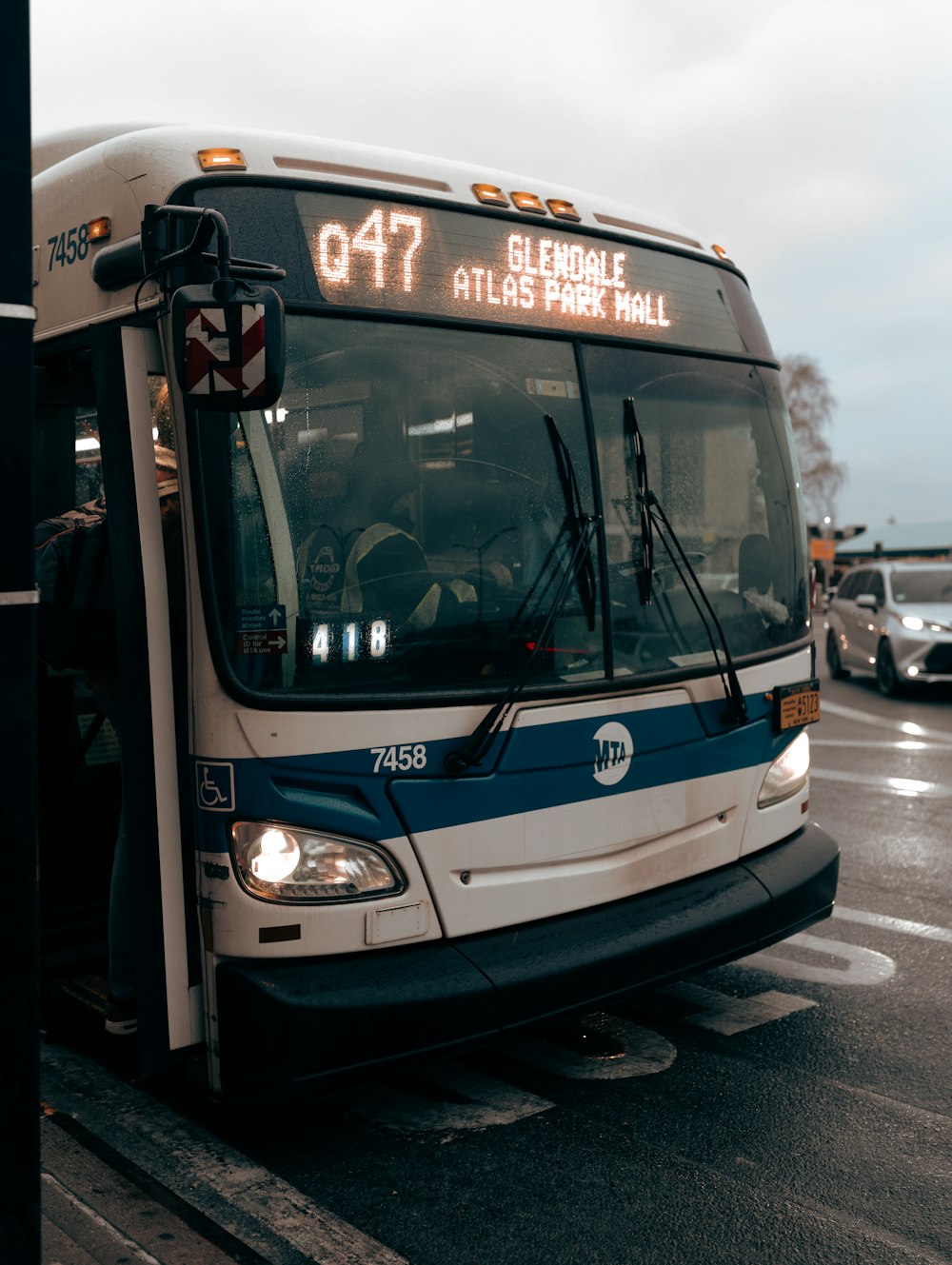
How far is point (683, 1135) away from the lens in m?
3.61

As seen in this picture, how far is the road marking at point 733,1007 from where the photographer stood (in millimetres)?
4508

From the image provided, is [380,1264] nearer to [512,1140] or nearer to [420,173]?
[512,1140]

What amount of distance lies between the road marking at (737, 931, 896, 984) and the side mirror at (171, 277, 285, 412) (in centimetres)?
293

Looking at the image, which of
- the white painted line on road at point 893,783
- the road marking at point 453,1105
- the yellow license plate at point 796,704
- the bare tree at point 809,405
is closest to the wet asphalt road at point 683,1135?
the road marking at point 453,1105

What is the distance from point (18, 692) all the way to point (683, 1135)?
231 cm

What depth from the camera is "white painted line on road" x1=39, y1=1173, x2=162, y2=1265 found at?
2.96 metres

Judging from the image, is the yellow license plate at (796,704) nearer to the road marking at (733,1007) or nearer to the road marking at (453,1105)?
the road marking at (733,1007)

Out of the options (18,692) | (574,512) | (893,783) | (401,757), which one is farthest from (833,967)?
(893,783)

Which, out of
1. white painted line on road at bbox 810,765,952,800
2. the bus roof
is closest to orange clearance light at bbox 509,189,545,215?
the bus roof

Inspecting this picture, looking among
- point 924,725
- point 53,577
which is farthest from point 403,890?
point 924,725

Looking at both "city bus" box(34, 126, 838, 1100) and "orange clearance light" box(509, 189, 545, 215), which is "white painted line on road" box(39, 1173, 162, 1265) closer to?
"city bus" box(34, 126, 838, 1100)

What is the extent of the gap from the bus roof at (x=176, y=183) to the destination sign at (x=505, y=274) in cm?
7

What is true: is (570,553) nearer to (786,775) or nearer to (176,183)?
(786,775)

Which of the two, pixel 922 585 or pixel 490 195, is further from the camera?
pixel 922 585
